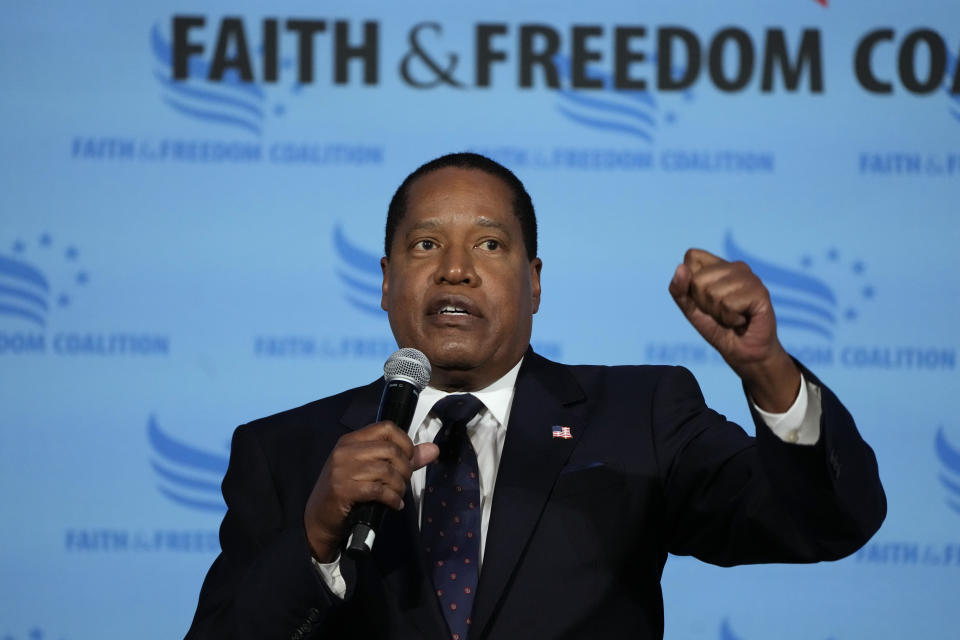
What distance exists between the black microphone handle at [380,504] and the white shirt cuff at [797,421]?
50 cm

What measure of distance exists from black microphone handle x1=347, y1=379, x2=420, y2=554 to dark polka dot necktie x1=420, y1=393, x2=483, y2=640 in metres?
0.24

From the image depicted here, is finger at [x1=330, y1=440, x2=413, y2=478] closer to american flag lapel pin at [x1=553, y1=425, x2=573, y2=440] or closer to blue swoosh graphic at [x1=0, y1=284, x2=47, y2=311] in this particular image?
american flag lapel pin at [x1=553, y1=425, x2=573, y2=440]

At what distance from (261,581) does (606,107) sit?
7.94ft

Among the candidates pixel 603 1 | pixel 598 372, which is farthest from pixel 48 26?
pixel 598 372

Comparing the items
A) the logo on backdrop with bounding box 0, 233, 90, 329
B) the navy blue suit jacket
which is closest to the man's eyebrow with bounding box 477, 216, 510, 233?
the navy blue suit jacket

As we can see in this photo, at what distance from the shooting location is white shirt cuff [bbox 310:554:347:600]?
170 centimetres

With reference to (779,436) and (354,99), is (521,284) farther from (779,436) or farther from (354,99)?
(354,99)

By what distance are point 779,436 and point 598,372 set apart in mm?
629

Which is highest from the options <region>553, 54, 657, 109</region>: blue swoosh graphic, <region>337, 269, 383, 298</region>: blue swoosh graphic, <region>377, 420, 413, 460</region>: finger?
<region>553, 54, 657, 109</region>: blue swoosh graphic

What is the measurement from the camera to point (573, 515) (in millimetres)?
1906

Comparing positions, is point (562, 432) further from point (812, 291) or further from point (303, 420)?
point (812, 291)

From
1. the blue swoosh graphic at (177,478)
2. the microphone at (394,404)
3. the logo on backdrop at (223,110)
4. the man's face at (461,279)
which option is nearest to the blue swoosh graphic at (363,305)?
the logo on backdrop at (223,110)

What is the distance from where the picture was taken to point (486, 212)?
2.19 metres

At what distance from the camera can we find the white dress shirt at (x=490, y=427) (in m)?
1.59
